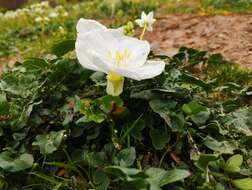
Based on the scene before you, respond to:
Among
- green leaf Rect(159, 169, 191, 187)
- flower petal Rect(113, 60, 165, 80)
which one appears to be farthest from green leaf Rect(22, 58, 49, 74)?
green leaf Rect(159, 169, 191, 187)

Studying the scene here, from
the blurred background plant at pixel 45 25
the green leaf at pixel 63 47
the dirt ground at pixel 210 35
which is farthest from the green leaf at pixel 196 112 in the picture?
the blurred background plant at pixel 45 25

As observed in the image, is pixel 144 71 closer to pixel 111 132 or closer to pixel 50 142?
pixel 111 132

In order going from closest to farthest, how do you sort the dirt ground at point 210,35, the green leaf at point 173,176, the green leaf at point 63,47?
the green leaf at point 173,176, the green leaf at point 63,47, the dirt ground at point 210,35

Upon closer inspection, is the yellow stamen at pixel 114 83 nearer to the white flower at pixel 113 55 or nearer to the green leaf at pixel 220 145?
the white flower at pixel 113 55

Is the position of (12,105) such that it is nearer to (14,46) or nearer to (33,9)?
(14,46)

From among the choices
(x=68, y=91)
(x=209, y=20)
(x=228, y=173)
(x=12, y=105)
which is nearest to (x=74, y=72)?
(x=68, y=91)
